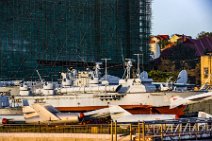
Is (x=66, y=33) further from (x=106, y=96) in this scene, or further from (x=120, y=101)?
(x=120, y=101)

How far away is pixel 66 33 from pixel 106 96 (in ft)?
148

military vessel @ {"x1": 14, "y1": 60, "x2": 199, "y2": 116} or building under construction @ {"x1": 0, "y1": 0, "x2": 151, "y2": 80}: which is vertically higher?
building under construction @ {"x1": 0, "y1": 0, "x2": 151, "y2": 80}

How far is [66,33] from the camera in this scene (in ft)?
388

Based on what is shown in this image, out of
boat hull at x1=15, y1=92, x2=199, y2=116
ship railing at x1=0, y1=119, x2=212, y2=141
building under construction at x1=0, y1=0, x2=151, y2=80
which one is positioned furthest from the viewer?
building under construction at x1=0, y1=0, x2=151, y2=80

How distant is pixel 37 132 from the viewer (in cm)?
4316

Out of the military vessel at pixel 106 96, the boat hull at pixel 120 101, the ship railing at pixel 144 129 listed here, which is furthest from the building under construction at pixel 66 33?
the ship railing at pixel 144 129

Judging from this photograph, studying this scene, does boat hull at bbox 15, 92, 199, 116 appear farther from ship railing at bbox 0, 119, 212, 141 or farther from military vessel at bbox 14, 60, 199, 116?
ship railing at bbox 0, 119, 212, 141

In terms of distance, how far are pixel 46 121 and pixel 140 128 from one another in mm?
18029

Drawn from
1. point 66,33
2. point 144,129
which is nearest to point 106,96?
point 144,129

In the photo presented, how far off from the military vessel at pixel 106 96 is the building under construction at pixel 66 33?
28.2 meters

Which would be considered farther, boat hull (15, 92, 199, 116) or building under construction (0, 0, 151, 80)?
building under construction (0, 0, 151, 80)

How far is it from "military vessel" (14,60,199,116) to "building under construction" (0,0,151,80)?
28212 millimetres

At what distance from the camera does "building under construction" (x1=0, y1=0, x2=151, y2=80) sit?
10965 centimetres

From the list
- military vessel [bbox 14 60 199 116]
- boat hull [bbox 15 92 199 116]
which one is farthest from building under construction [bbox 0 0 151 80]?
boat hull [bbox 15 92 199 116]
